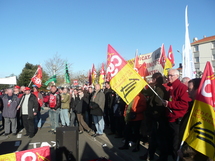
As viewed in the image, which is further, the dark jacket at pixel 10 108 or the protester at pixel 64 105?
the protester at pixel 64 105

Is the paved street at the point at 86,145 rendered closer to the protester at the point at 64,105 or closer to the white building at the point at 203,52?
the protester at the point at 64,105

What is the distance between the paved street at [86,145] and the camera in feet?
19.4

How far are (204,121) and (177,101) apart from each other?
1.66 meters

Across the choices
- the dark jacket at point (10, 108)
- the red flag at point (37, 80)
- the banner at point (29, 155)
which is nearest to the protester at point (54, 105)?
the dark jacket at point (10, 108)

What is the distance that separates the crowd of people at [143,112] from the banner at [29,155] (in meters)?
2.37

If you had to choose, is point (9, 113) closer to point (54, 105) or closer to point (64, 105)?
point (54, 105)

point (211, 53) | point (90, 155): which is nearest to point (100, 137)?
point (90, 155)

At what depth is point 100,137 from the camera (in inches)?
313

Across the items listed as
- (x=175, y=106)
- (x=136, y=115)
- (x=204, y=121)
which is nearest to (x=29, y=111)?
(x=136, y=115)

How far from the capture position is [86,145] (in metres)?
7.11

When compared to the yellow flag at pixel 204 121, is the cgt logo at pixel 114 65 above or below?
above

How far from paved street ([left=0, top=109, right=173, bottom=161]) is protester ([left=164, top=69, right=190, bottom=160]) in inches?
55.3

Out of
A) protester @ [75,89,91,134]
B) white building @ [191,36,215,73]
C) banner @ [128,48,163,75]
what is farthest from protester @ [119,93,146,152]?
white building @ [191,36,215,73]

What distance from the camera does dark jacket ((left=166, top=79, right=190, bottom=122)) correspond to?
4.29 metres
